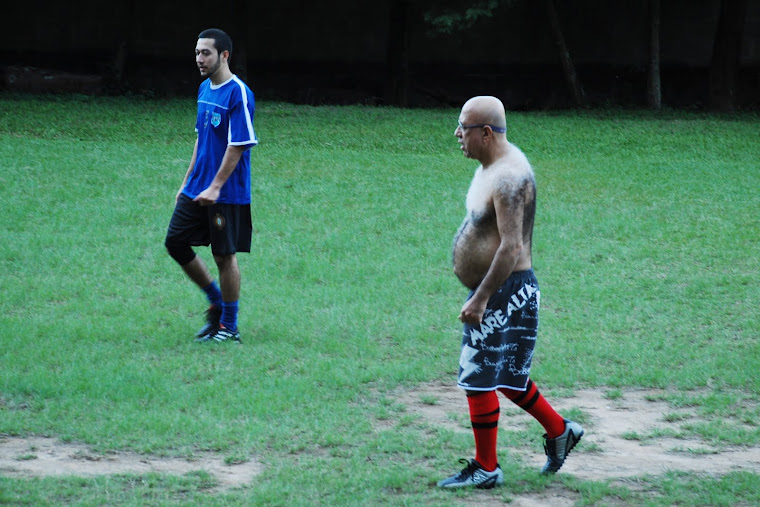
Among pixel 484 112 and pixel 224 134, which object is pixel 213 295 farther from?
pixel 484 112

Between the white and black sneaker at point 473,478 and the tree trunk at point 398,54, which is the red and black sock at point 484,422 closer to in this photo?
the white and black sneaker at point 473,478

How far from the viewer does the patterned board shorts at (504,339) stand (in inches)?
168

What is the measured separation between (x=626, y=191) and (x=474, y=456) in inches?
308

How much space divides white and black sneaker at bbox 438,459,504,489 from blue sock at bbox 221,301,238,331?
2619 millimetres

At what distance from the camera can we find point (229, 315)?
6.63 metres

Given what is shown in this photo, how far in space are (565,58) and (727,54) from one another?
3109 millimetres

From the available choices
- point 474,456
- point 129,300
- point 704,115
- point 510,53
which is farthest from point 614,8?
point 474,456

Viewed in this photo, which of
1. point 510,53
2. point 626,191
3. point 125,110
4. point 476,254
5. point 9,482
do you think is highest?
point 510,53

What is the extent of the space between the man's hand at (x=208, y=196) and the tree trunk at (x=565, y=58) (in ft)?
47.7

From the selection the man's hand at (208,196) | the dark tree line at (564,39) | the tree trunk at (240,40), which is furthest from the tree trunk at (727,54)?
the man's hand at (208,196)

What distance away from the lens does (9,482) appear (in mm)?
4328

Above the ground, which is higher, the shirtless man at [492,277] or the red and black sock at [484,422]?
the shirtless man at [492,277]

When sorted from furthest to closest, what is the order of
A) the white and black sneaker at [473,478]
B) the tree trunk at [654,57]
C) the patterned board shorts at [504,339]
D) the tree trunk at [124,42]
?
the tree trunk at [124,42] < the tree trunk at [654,57] < the white and black sneaker at [473,478] < the patterned board shorts at [504,339]

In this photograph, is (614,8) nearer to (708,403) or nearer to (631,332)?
(631,332)
